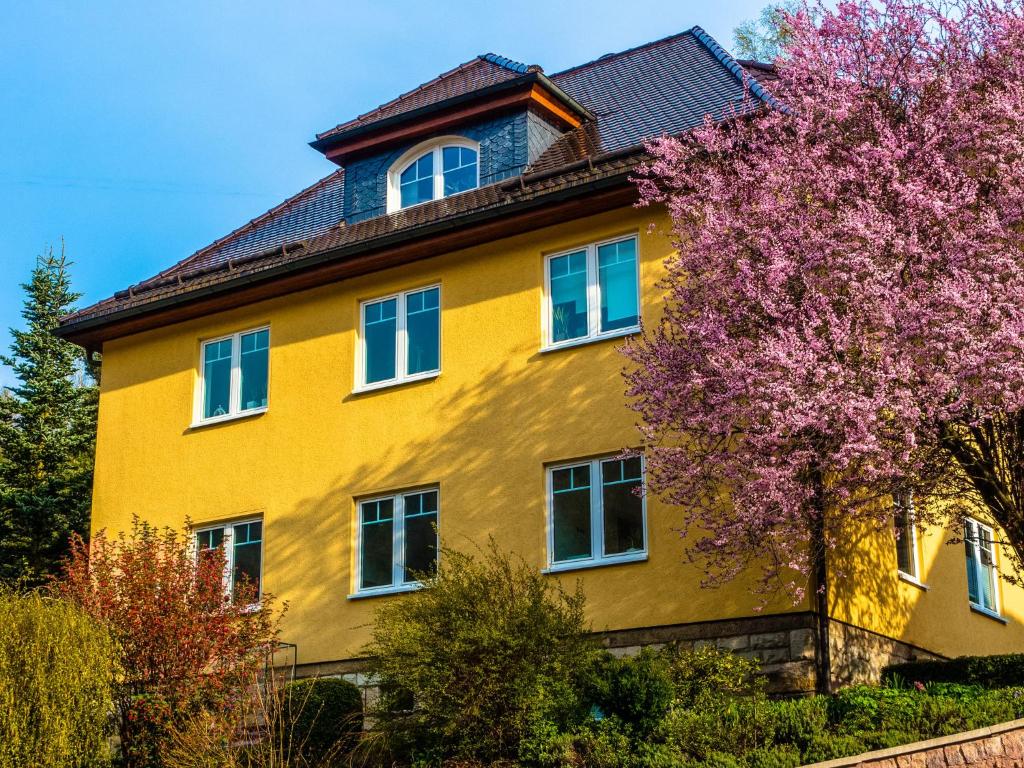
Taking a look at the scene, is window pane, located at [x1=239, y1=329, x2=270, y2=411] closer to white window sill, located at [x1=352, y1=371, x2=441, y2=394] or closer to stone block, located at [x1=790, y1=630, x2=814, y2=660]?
white window sill, located at [x1=352, y1=371, x2=441, y2=394]

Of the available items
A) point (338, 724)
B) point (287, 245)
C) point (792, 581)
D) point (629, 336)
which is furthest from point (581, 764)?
point (287, 245)

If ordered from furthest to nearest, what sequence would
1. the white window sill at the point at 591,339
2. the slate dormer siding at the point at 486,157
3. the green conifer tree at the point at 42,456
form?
the green conifer tree at the point at 42,456 → the slate dormer siding at the point at 486,157 → the white window sill at the point at 591,339

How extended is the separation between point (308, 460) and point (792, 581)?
7.62m

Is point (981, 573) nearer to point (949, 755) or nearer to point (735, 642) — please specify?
point (735, 642)

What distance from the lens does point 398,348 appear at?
19.4 meters

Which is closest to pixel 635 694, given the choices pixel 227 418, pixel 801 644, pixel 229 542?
pixel 801 644

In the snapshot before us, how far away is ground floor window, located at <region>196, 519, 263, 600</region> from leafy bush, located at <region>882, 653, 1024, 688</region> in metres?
8.82

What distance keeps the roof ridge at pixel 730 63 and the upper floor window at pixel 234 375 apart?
25.7ft

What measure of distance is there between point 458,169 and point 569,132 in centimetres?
179

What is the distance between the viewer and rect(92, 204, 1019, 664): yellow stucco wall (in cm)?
1730

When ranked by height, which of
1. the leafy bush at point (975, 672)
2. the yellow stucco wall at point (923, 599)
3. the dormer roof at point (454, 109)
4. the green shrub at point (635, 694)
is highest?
the dormer roof at point (454, 109)

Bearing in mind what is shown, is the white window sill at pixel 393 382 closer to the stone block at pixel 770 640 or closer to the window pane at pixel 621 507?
the window pane at pixel 621 507

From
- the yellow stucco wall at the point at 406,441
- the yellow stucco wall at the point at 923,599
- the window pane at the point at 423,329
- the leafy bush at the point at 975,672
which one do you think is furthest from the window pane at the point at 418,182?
the leafy bush at the point at 975,672

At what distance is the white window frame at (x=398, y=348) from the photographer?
19.1 m
